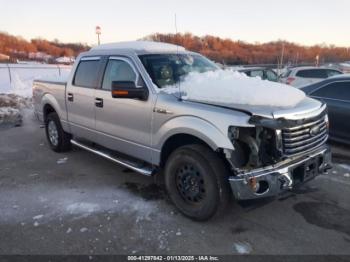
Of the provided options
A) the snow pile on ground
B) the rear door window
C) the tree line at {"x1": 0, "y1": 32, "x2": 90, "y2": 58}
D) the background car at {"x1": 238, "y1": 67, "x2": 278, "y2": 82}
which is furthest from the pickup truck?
the tree line at {"x1": 0, "y1": 32, "x2": 90, "y2": 58}

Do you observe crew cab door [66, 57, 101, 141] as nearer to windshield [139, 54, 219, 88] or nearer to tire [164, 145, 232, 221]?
windshield [139, 54, 219, 88]

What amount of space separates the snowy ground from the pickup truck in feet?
1.06

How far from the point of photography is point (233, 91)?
3771mm

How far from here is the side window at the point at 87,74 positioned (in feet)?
17.5

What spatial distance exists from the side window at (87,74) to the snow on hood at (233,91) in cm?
157

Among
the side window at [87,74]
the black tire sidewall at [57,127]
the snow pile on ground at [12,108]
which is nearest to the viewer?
the side window at [87,74]

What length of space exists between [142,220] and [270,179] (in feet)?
5.01

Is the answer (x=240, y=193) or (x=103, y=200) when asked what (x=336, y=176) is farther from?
(x=103, y=200)

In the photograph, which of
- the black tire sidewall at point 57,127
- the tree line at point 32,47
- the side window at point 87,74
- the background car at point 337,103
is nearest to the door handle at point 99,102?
the side window at point 87,74

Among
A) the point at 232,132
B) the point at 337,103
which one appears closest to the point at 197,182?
the point at 232,132

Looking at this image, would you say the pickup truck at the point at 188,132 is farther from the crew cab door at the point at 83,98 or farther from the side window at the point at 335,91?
the side window at the point at 335,91

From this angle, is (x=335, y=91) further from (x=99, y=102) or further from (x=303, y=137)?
(x=99, y=102)

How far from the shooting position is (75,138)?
6215 mm

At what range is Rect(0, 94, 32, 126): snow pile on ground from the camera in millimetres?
10331
